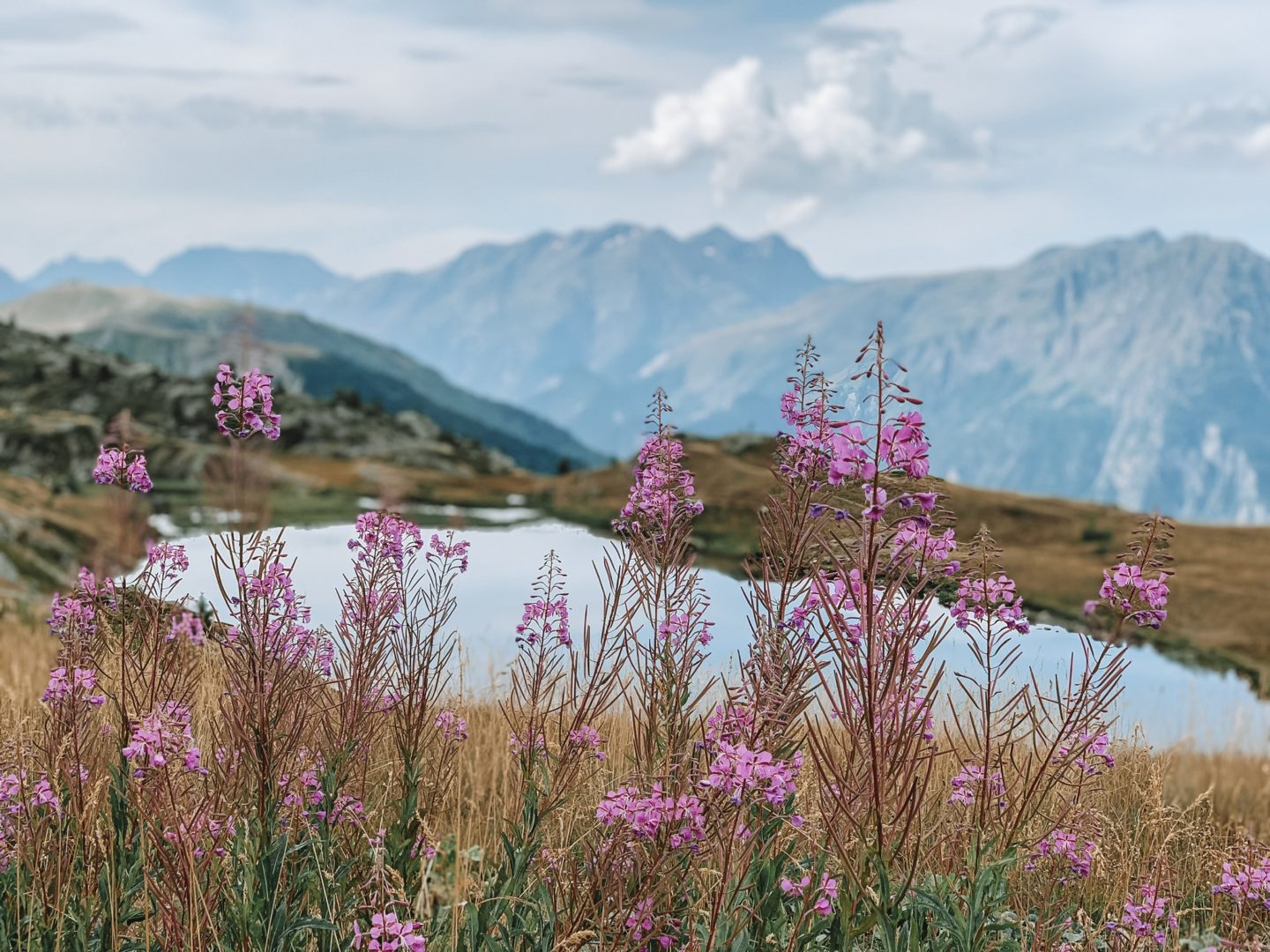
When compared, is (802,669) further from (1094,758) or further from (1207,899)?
(1207,899)

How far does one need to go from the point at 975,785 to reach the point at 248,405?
3.37 metres

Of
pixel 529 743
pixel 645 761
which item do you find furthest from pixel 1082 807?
pixel 529 743

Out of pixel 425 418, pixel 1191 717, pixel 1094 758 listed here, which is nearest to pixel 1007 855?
pixel 1094 758

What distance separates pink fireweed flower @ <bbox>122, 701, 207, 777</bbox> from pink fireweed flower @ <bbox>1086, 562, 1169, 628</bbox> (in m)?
3.40

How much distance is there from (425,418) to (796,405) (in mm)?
66960

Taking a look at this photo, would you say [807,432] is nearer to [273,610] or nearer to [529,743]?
[529,743]

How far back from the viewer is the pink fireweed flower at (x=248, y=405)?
3775mm

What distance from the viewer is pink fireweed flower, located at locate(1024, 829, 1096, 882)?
461 cm

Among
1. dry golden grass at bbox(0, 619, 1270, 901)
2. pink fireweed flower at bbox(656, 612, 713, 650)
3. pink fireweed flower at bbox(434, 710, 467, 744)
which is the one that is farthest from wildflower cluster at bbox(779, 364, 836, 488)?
pink fireweed flower at bbox(434, 710, 467, 744)

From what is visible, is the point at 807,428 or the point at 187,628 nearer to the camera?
the point at 807,428

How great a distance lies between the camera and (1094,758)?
503 cm

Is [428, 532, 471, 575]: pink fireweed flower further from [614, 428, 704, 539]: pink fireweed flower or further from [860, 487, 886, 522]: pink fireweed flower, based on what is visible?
[860, 487, 886, 522]: pink fireweed flower

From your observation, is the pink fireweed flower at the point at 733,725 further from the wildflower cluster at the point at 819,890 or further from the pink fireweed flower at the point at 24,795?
the pink fireweed flower at the point at 24,795

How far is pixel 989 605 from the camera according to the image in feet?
14.2
